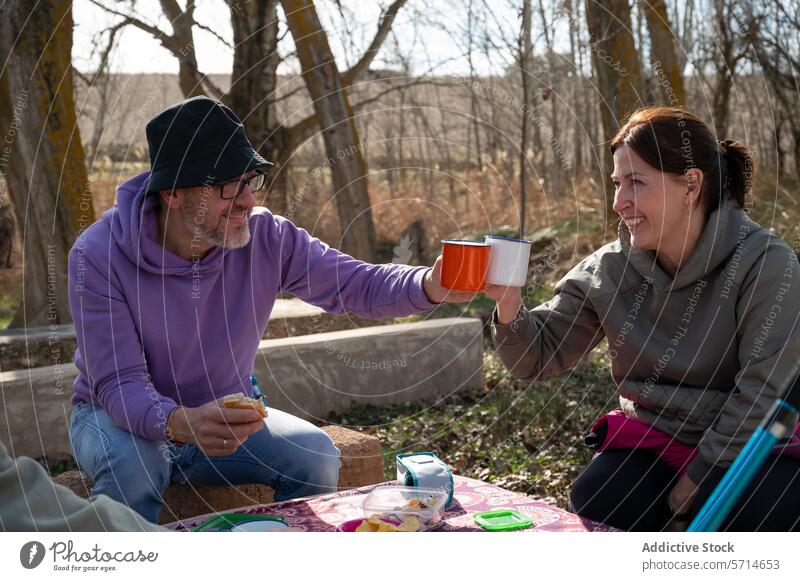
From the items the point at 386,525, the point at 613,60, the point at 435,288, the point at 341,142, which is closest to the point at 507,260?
the point at 435,288

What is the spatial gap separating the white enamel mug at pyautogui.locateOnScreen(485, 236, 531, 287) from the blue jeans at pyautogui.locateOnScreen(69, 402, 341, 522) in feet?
3.26

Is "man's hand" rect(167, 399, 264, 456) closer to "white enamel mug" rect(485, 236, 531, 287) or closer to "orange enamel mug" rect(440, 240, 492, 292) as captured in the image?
"orange enamel mug" rect(440, 240, 492, 292)

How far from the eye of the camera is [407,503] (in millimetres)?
3119

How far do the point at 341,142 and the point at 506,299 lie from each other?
4.74 metres

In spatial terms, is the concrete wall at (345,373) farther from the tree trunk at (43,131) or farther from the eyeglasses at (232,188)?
the eyeglasses at (232,188)

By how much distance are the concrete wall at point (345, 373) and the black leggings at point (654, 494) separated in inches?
106

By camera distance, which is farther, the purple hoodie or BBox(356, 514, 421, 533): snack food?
the purple hoodie

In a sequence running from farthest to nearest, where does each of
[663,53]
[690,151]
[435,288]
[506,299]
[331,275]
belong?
[663,53] < [331,275] < [435,288] < [506,299] < [690,151]

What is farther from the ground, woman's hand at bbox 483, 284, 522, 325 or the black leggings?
woman's hand at bbox 483, 284, 522, 325

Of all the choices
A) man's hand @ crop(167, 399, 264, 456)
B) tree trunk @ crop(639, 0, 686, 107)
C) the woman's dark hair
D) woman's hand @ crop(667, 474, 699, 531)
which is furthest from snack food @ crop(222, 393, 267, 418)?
tree trunk @ crop(639, 0, 686, 107)

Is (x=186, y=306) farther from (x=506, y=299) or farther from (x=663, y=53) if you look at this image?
(x=663, y=53)

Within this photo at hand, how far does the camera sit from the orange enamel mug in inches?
124

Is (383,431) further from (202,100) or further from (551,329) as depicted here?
(202,100)
